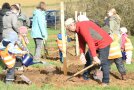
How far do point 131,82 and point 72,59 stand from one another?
18.8ft

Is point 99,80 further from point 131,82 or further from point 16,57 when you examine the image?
point 16,57

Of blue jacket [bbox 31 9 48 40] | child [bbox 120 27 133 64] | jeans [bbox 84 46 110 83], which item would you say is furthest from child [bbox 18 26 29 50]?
child [bbox 120 27 133 64]

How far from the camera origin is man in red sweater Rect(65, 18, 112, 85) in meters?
10.0

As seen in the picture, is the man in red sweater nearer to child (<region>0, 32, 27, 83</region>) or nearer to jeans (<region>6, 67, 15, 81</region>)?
child (<region>0, 32, 27, 83</region>)

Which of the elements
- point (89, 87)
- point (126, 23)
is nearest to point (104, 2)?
point (126, 23)

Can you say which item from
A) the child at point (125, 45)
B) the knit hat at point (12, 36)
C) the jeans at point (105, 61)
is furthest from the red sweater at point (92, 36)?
the child at point (125, 45)

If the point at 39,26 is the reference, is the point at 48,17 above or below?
below

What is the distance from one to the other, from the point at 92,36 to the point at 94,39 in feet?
0.33

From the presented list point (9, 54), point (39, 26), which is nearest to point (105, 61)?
point (9, 54)

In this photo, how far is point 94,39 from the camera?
1023 cm

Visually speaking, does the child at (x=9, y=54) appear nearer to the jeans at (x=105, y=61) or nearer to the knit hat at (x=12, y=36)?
the knit hat at (x=12, y=36)

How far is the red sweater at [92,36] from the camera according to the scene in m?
10.0

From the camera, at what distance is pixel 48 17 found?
134 feet

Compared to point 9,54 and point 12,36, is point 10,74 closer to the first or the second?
point 9,54
